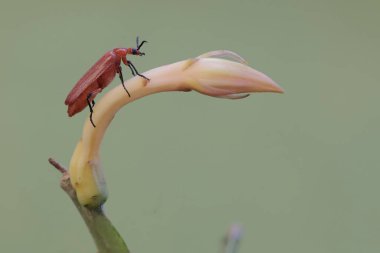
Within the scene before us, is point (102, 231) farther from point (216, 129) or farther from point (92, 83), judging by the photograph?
point (216, 129)

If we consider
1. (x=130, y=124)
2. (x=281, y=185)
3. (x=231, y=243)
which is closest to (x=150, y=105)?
(x=130, y=124)

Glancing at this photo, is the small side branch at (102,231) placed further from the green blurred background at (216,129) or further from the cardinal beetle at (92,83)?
the green blurred background at (216,129)

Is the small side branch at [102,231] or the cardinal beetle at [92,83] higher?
the cardinal beetle at [92,83]

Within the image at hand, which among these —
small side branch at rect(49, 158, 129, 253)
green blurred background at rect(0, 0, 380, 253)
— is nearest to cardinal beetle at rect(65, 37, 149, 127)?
small side branch at rect(49, 158, 129, 253)

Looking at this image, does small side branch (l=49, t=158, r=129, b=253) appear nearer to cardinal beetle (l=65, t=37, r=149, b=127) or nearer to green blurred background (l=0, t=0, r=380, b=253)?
cardinal beetle (l=65, t=37, r=149, b=127)

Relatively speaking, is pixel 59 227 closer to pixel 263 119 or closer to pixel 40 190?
pixel 40 190

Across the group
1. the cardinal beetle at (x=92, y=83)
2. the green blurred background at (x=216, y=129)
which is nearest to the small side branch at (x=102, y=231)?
the cardinal beetle at (x=92, y=83)

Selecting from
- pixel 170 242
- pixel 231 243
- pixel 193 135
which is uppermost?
pixel 193 135

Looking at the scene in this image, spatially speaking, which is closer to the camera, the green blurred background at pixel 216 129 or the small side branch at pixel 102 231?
the small side branch at pixel 102 231

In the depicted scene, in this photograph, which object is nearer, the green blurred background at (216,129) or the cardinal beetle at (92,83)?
the cardinal beetle at (92,83)
